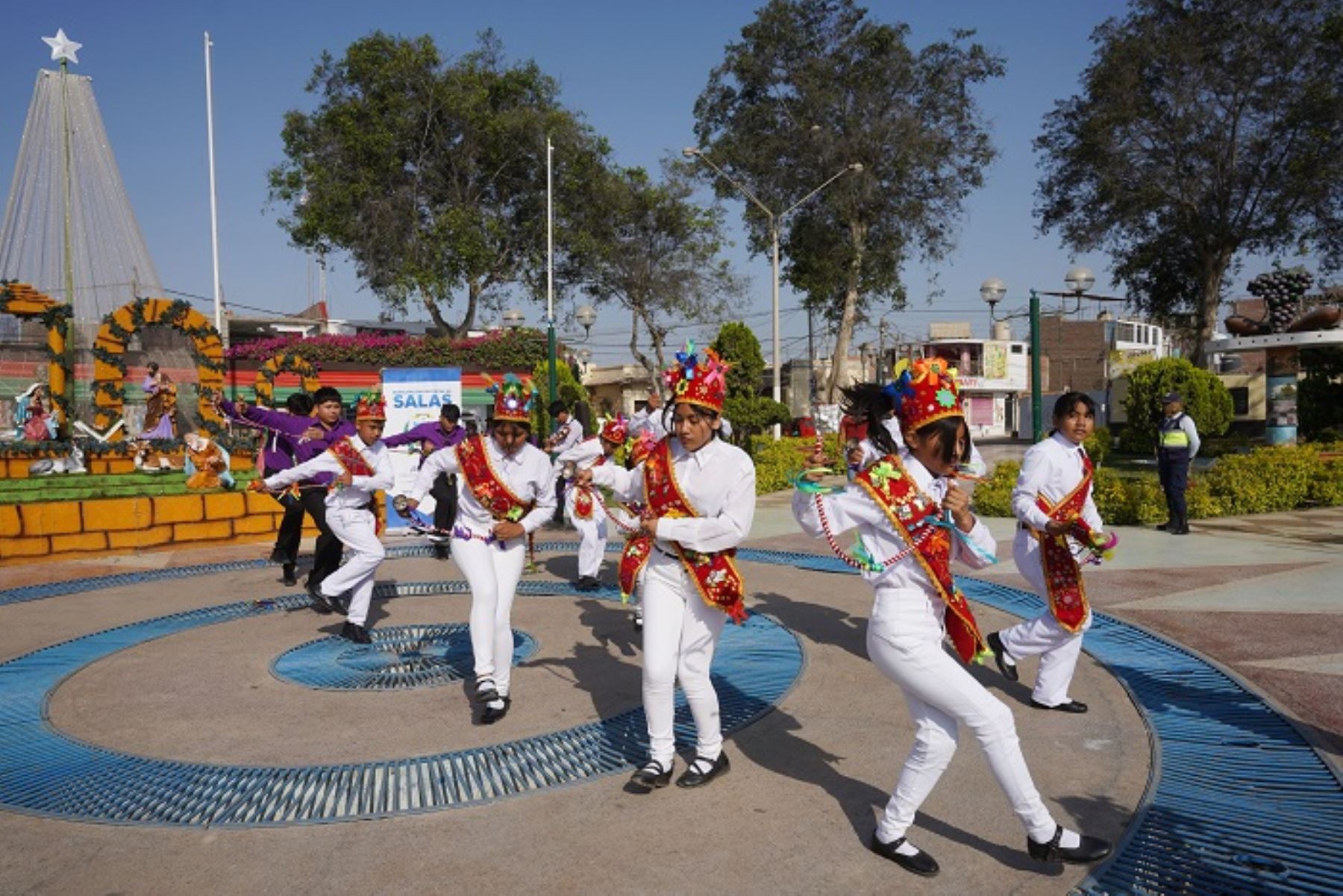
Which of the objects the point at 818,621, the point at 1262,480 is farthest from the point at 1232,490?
the point at 818,621

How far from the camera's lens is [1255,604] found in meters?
7.89

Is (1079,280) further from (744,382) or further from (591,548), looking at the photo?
(744,382)

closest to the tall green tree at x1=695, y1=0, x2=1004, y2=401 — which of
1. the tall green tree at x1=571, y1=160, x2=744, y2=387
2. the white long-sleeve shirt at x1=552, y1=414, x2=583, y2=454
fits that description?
the tall green tree at x1=571, y1=160, x2=744, y2=387

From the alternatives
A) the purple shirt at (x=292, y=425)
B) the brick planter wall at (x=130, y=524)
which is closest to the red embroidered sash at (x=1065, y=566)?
the purple shirt at (x=292, y=425)

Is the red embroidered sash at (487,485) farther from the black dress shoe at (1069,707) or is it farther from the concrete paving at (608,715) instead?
the black dress shoe at (1069,707)

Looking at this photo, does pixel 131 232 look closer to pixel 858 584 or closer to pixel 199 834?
pixel 858 584

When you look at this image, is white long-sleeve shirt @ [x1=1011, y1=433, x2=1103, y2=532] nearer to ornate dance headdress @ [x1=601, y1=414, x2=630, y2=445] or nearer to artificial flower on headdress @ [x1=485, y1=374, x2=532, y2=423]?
ornate dance headdress @ [x1=601, y1=414, x2=630, y2=445]

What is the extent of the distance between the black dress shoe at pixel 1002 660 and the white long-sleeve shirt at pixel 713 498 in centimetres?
223

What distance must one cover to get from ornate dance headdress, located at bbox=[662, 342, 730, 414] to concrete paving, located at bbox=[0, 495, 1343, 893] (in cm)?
177

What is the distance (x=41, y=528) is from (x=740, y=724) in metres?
10.1

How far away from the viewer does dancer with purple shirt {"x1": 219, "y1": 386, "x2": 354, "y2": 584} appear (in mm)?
7973

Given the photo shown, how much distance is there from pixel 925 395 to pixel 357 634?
17.0ft

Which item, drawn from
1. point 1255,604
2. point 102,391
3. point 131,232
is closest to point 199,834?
point 1255,604

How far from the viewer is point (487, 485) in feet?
19.1
